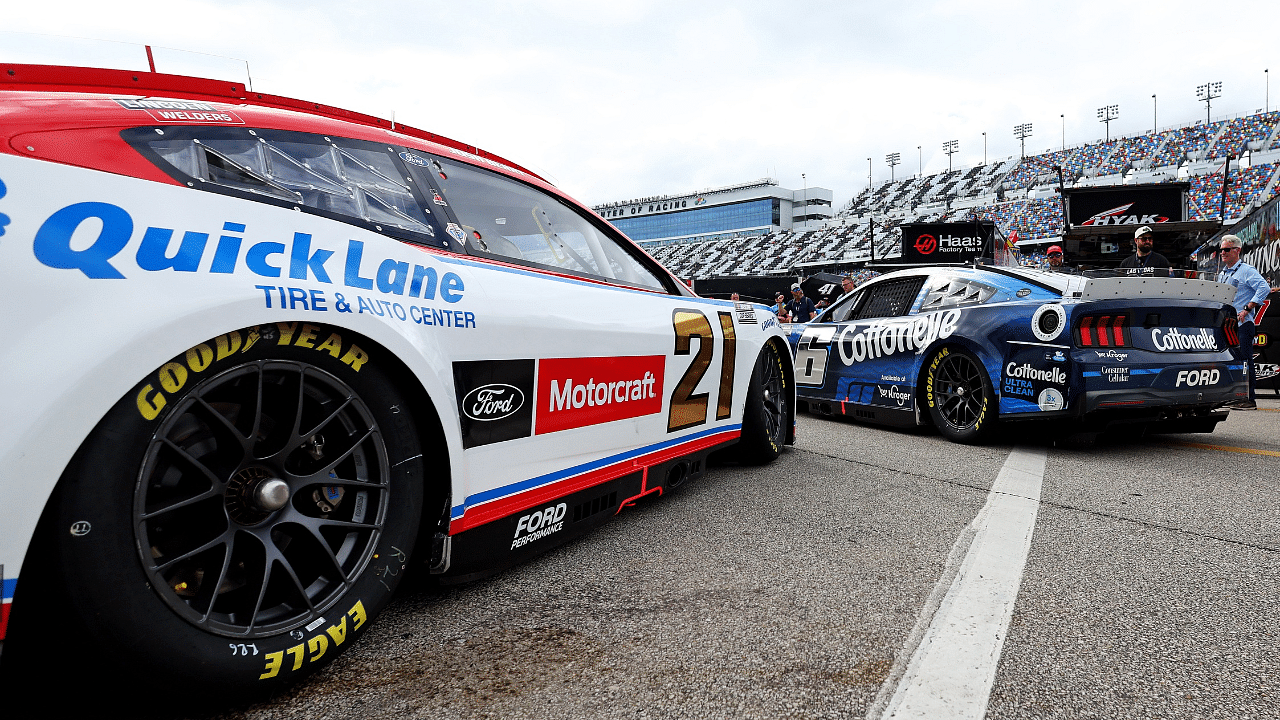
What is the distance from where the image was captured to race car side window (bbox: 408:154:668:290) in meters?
2.27

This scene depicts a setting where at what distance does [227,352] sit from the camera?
4.65 ft

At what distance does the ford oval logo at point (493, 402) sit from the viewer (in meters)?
1.91

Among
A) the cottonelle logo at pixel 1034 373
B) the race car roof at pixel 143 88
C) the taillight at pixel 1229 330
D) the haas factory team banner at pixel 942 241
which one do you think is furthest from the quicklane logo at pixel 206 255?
the haas factory team banner at pixel 942 241

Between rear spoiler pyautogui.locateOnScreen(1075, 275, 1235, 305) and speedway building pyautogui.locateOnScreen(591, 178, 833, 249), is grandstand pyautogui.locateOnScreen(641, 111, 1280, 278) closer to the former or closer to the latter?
speedway building pyautogui.locateOnScreen(591, 178, 833, 249)

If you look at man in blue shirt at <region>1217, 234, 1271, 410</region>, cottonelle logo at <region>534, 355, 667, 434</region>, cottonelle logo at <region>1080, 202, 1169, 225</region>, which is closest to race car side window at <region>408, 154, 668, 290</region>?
cottonelle logo at <region>534, 355, 667, 434</region>

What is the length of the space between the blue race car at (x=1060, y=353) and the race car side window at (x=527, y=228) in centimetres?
257

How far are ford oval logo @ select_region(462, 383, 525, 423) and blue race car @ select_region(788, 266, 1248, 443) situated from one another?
361cm

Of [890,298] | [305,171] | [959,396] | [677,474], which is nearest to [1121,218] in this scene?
[890,298]

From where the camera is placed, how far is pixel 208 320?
1.35m

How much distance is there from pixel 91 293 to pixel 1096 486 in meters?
4.02

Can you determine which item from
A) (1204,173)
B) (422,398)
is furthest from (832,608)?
(1204,173)

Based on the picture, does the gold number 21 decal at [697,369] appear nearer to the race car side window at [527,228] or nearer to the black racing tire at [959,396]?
the race car side window at [527,228]

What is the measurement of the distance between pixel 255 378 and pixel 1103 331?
4529mm

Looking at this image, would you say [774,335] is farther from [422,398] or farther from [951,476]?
[422,398]
